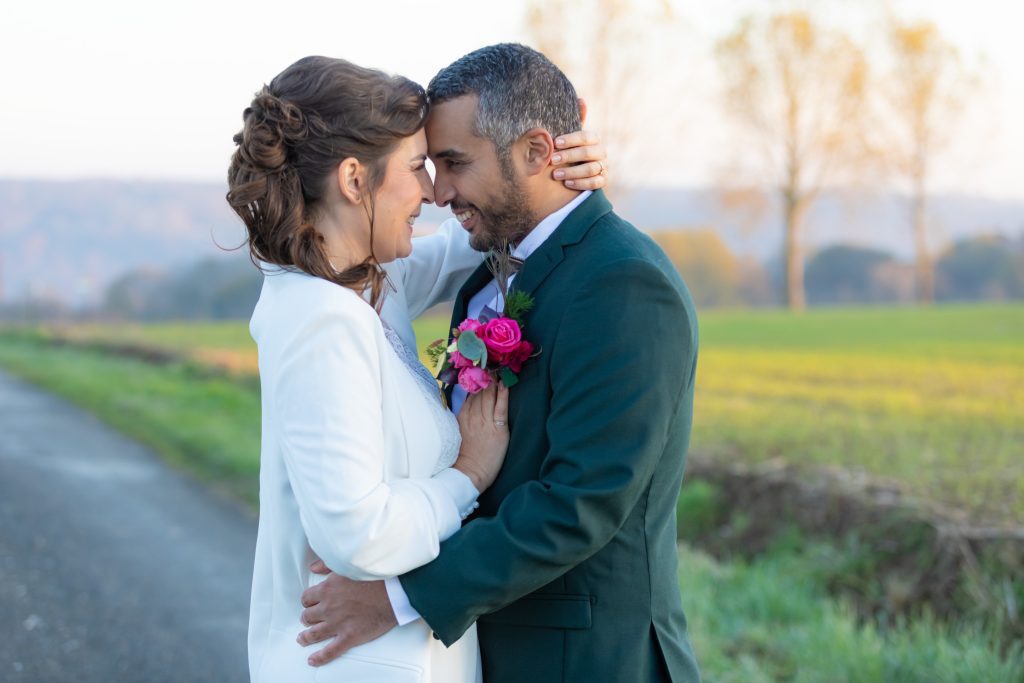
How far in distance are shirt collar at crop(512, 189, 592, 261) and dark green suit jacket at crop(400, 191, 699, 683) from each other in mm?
83

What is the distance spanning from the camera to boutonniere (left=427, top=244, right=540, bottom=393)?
2.49m

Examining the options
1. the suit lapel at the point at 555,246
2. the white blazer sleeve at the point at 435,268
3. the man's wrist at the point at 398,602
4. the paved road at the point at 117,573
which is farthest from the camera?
the paved road at the point at 117,573

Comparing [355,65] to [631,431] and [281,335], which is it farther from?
[631,431]

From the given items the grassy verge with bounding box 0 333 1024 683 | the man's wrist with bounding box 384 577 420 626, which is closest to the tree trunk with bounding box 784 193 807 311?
the grassy verge with bounding box 0 333 1024 683

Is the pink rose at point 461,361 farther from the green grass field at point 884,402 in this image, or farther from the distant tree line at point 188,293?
the distant tree line at point 188,293

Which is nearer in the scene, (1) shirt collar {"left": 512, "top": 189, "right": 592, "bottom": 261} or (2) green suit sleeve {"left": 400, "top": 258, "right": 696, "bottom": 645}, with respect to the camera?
(2) green suit sleeve {"left": 400, "top": 258, "right": 696, "bottom": 645}

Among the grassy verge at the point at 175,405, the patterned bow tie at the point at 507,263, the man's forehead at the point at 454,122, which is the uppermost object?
the man's forehead at the point at 454,122

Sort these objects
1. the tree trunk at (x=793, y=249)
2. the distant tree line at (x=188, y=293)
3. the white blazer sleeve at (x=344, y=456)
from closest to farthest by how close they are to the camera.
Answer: the white blazer sleeve at (x=344, y=456) → the distant tree line at (x=188, y=293) → the tree trunk at (x=793, y=249)

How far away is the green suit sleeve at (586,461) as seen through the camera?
2.32m

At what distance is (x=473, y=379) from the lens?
8.35 feet

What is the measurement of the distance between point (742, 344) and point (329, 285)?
20.2m

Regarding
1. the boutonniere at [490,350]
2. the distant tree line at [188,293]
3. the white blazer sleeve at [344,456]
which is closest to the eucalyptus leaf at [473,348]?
the boutonniere at [490,350]

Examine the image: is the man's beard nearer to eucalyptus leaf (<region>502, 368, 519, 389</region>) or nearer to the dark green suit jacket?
the dark green suit jacket

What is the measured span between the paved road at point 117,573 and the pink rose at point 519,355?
3195mm
